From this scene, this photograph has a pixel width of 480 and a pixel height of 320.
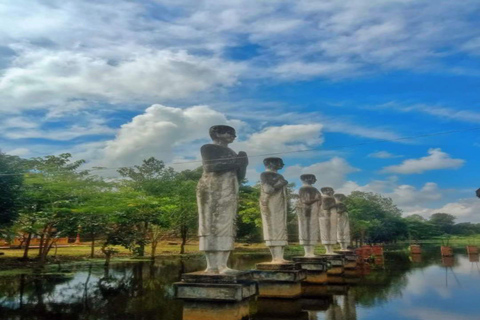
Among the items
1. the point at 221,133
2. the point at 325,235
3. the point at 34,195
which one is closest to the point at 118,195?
the point at 34,195

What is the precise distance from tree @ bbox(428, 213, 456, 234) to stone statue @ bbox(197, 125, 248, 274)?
9254cm

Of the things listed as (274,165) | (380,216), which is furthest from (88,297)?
→ (380,216)

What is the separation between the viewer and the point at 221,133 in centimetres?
783

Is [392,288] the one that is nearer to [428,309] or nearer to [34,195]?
[428,309]

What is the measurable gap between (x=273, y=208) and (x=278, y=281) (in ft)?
5.92

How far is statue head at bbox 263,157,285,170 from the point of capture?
1047 cm

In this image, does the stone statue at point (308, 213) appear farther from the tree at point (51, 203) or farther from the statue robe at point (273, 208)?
the tree at point (51, 203)

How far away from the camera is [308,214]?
42.0 ft

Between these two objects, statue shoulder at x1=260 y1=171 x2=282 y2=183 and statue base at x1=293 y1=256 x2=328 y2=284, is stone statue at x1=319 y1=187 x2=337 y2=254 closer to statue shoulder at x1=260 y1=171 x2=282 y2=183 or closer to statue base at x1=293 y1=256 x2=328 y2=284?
statue base at x1=293 y1=256 x2=328 y2=284

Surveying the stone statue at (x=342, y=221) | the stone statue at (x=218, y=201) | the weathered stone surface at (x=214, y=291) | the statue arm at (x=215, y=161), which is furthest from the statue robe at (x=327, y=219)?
the weathered stone surface at (x=214, y=291)

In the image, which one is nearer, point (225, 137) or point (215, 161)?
point (215, 161)

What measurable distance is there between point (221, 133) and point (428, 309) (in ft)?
20.2

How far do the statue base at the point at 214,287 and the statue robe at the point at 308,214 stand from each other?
5816mm

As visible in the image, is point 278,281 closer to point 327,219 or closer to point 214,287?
point 214,287
